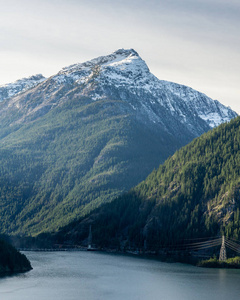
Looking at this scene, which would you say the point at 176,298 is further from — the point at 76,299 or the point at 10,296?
the point at 10,296

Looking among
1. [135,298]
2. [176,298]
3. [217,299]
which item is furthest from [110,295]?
[217,299]

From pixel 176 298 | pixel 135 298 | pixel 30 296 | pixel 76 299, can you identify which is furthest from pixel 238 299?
pixel 30 296

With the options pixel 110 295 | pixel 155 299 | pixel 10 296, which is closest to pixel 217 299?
pixel 155 299

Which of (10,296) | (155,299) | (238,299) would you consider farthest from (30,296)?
(238,299)

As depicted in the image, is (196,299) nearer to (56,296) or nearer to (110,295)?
(110,295)

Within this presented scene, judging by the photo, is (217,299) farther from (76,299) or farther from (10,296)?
(10,296)

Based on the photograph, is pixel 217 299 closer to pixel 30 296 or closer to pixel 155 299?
pixel 155 299
